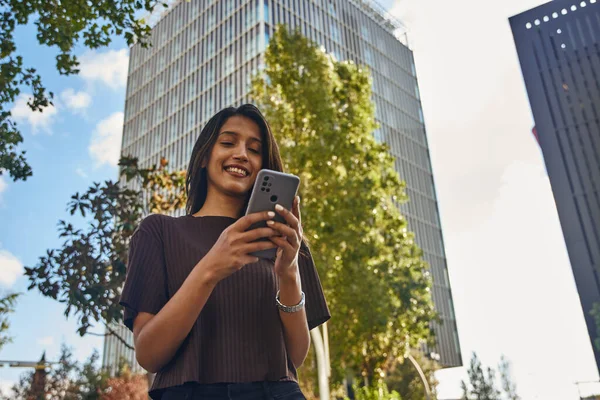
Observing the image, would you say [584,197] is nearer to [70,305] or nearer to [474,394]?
[474,394]

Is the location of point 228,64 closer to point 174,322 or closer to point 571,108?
point 571,108

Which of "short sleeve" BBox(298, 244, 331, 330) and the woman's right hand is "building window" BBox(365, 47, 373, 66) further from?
the woman's right hand

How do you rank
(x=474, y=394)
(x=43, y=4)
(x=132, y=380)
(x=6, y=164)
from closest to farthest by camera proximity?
(x=43, y=4) → (x=6, y=164) → (x=132, y=380) → (x=474, y=394)

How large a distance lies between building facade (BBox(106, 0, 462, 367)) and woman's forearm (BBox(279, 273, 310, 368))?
53017 mm

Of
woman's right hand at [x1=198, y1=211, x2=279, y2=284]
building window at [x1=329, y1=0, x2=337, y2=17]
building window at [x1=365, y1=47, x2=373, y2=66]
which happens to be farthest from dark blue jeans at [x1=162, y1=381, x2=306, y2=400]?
building window at [x1=365, y1=47, x2=373, y2=66]

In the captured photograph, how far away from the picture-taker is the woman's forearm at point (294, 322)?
1.76m

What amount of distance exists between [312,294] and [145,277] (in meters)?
0.66

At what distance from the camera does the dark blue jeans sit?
5.24 feet

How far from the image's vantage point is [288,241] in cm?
165

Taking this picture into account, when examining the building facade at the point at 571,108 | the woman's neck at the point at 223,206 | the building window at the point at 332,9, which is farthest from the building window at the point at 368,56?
the woman's neck at the point at 223,206

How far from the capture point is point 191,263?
1817 mm

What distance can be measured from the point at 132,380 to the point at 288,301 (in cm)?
3273

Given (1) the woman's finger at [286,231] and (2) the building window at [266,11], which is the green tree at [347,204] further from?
(2) the building window at [266,11]

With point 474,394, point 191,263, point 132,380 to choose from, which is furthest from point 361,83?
point 474,394
